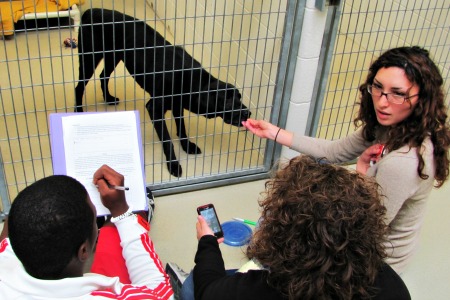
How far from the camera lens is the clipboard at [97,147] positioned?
5.50ft

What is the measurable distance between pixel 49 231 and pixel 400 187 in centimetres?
98

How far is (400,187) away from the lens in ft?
4.62

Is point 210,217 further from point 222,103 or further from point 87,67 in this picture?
point 87,67

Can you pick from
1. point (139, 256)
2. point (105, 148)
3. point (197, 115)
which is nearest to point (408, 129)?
point (139, 256)

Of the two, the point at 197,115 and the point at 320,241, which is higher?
the point at 320,241

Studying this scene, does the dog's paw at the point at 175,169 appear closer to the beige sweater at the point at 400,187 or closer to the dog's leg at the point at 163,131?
the dog's leg at the point at 163,131

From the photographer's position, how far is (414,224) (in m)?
1.58

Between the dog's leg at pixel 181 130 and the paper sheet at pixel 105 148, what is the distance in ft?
1.78

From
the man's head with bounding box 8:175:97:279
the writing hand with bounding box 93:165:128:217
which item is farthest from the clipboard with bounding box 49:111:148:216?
the man's head with bounding box 8:175:97:279

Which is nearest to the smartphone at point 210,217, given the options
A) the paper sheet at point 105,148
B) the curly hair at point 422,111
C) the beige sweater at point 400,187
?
A: the paper sheet at point 105,148

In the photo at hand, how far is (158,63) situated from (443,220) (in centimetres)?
154

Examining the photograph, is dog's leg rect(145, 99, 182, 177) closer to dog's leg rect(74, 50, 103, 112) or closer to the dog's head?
the dog's head

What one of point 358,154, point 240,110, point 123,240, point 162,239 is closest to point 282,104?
point 240,110

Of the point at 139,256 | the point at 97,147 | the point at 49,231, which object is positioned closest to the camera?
the point at 49,231
